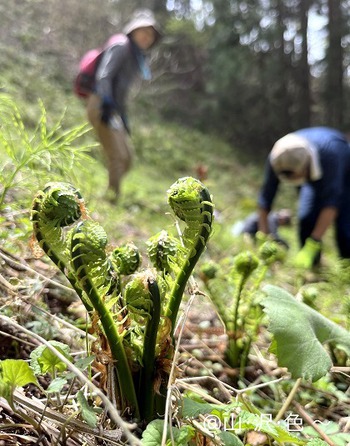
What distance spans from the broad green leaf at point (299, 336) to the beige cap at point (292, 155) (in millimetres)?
2243

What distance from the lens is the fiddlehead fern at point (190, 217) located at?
658mm

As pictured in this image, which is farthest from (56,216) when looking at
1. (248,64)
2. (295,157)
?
(248,64)

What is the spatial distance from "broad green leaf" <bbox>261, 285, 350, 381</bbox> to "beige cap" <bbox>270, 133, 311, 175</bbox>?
7.36 ft

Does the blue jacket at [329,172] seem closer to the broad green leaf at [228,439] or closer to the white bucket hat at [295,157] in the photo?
the white bucket hat at [295,157]

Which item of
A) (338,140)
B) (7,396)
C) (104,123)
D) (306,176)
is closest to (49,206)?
(7,396)

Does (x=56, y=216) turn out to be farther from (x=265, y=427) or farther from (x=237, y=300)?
(x=237, y=300)

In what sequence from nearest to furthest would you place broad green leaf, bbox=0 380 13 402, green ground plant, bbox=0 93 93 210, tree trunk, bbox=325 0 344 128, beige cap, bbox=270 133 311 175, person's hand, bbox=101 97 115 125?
broad green leaf, bbox=0 380 13 402, green ground plant, bbox=0 93 93 210, beige cap, bbox=270 133 311 175, person's hand, bbox=101 97 115 125, tree trunk, bbox=325 0 344 128

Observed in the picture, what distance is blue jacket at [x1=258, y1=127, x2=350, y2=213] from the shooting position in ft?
10.2

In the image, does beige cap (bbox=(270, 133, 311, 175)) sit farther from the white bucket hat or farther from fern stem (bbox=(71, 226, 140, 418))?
fern stem (bbox=(71, 226, 140, 418))

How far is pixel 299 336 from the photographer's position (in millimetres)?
797

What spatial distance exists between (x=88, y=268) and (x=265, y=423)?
35 centimetres

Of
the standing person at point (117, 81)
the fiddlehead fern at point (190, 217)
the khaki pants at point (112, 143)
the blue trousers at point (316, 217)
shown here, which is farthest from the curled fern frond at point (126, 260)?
the khaki pants at point (112, 143)

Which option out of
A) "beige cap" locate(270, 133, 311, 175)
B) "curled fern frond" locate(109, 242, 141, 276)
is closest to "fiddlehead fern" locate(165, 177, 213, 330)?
"curled fern frond" locate(109, 242, 141, 276)

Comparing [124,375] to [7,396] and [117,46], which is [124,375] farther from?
[117,46]
